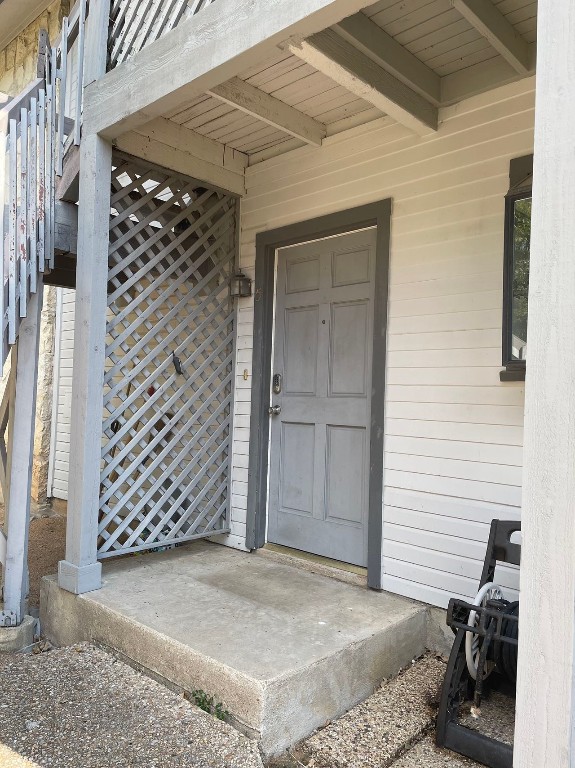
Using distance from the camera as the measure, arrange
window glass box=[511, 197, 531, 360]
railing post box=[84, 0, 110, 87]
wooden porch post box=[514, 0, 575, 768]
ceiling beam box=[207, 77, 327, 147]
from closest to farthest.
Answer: wooden porch post box=[514, 0, 575, 768]
window glass box=[511, 197, 531, 360]
ceiling beam box=[207, 77, 327, 147]
railing post box=[84, 0, 110, 87]

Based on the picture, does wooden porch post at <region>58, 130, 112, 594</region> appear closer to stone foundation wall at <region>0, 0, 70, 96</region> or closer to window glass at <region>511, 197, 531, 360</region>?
window glass at <region>511, 197, 531, 360</region>

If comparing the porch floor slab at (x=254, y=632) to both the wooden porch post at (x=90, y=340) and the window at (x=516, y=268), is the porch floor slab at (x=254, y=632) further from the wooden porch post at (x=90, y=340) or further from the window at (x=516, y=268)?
the window at (x=516, y=268)

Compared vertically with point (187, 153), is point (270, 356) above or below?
below

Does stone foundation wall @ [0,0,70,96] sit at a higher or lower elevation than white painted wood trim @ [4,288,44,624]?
higher

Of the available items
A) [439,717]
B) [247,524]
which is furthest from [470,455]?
[247,524]

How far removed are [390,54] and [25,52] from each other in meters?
5.60

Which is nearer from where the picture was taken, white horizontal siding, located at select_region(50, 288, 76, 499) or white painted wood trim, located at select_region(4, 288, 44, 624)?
white painted wood trim, located at select_region(4, 288, 44, 624)

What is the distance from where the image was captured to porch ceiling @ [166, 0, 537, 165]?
93.4 inches

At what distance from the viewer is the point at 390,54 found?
2.56m

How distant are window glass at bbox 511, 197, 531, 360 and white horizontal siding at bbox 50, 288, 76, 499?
4368 millimetres

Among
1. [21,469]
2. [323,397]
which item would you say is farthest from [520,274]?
[21,469]

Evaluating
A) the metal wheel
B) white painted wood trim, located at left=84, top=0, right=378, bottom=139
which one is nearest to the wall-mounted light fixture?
white painted wood trim, located at left=84, top=0, right=378, bottom=139

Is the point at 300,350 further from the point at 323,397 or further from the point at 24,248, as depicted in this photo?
the point at 24,248

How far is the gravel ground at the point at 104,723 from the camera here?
1.86 metres
